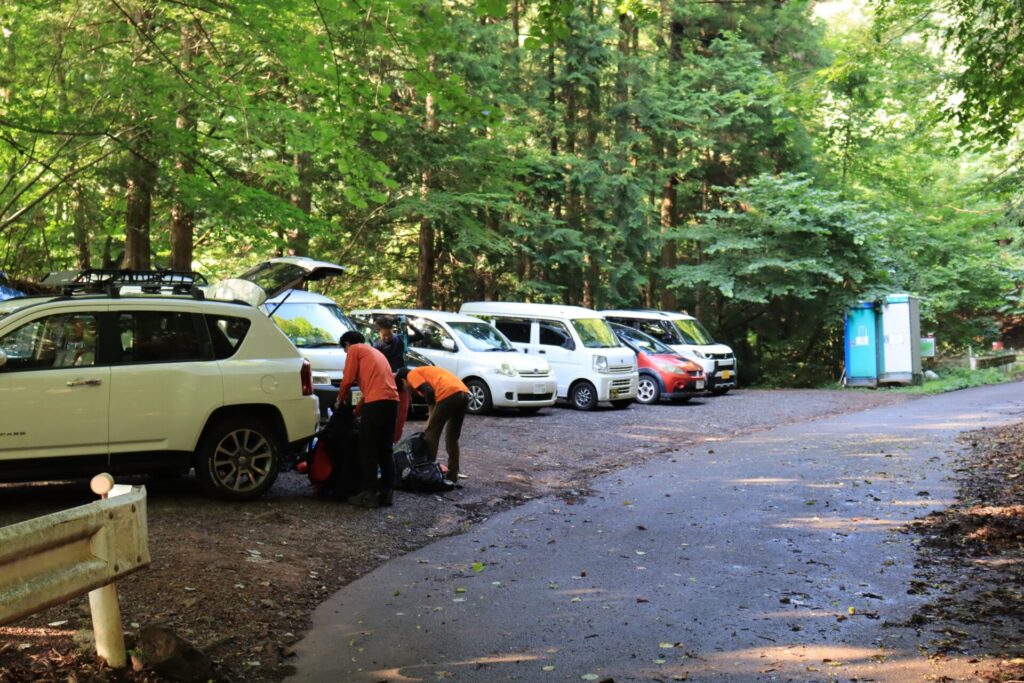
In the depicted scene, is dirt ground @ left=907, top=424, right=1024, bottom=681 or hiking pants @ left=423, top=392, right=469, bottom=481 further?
hiking pants @ left=423, top=392, right=469, bottom=481

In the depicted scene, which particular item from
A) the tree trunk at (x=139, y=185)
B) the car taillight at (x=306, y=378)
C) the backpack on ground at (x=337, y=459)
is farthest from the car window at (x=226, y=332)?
the tree trunk at (x=139, y=185)

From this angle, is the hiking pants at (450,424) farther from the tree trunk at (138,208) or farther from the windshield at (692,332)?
the windshield at (692,332)

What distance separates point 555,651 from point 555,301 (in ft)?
84.3

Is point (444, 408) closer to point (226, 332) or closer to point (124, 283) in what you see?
point (226, 332)

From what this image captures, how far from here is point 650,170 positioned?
33.3m

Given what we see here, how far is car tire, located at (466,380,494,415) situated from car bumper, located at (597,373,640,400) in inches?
122

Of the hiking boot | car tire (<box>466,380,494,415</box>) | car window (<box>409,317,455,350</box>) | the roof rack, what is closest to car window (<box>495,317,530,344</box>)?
car window (<box>409,317,455,350</box>)

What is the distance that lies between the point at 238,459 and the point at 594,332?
1332 centimetres

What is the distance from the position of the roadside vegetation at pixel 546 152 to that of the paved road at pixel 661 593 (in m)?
4.42

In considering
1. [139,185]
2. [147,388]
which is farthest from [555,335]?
[147,388]

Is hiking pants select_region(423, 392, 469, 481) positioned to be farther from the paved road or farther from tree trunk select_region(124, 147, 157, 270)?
tree trunk select_region(124, 147, 157, 270)

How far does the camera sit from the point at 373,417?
31.3 feet

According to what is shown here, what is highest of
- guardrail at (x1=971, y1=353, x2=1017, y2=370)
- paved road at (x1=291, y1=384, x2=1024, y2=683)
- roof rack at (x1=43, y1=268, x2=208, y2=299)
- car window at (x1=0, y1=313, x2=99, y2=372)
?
roof rack at (x1=43, y1=268, x2=208, y2=299)

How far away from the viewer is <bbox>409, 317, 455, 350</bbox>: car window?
1906 centimetres
